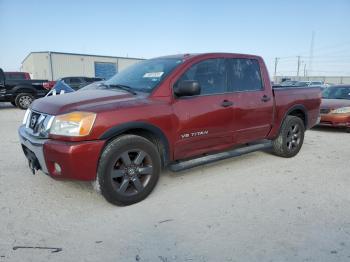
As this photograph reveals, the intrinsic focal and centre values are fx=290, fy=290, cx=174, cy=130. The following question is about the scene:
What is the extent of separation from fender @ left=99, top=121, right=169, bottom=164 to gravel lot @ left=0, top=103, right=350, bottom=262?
635 mm

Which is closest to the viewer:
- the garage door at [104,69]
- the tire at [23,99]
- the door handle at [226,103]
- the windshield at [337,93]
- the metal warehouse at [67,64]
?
the door handle at [226,103]

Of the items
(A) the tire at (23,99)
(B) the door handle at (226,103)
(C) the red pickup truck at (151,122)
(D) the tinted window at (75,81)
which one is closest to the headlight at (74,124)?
(C) the red pickup truck at (151,122)

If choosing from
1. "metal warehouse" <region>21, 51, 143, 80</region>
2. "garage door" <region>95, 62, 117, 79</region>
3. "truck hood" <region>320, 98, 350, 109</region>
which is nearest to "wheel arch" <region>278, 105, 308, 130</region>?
"truck hood" <region>320, 98, 350, 109</region>

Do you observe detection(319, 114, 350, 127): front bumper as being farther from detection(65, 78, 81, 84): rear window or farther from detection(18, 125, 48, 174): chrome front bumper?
detection(65, 78, 81, 84): rear window

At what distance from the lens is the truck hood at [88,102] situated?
10.2 ft

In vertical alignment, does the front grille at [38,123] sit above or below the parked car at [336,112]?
above

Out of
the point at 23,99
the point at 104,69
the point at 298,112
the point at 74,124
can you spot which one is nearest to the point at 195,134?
the point at 74,124

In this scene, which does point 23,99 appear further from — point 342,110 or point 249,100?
point 342,110

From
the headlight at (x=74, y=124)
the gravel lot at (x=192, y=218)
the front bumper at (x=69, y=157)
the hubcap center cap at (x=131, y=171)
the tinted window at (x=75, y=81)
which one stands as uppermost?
the tinted window at (x=75, y=81)

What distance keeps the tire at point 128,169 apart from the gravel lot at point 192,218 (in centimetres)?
16

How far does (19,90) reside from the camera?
13.6 meters

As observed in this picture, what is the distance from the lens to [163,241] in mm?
2701

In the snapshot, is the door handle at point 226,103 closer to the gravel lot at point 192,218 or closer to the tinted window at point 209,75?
the tinted window at point 209,75

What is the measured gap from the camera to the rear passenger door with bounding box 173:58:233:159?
371cm
